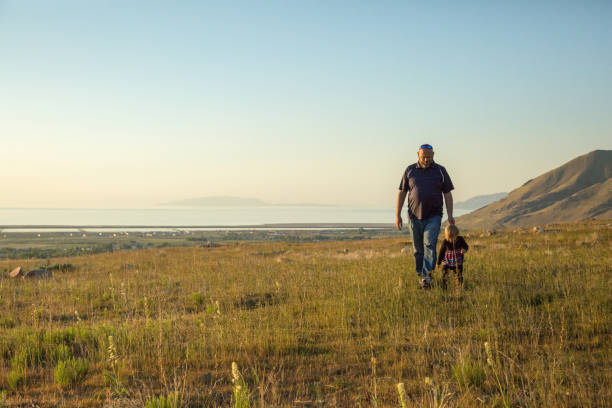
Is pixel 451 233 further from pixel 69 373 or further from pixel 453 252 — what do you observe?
pixel 69 373

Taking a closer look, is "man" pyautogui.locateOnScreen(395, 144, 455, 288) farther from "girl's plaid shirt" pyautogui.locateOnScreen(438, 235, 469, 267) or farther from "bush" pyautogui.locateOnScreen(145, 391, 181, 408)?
"bush" pyautogui.locateOnScreen(145, 391, 181, 408)

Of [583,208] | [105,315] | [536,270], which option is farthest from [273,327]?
[583,208]

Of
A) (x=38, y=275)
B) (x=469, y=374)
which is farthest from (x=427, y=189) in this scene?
(x=38, y=275)

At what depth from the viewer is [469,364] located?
3.48 m

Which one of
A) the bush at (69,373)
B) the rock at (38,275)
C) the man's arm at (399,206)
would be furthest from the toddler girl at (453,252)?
the rock at (38,275)

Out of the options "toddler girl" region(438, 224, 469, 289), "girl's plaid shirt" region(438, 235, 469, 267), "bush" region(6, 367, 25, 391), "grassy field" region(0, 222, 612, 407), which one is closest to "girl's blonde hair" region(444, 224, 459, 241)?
"toddler girl" region(438, 224, 469, 289)

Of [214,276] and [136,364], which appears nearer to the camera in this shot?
[136,364]

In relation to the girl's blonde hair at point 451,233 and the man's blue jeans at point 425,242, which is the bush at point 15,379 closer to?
the man's blue jeans at point 425,242

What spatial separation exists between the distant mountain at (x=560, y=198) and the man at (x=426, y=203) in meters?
121

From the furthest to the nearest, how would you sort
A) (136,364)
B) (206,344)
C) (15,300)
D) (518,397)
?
(15,300) → (206,344) → (136,364) → (518,397)

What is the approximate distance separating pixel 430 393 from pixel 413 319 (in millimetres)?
2220

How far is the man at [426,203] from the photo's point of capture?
7.04 m

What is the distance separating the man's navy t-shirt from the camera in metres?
7.16

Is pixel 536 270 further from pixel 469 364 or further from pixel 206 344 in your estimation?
pixel 206 344
